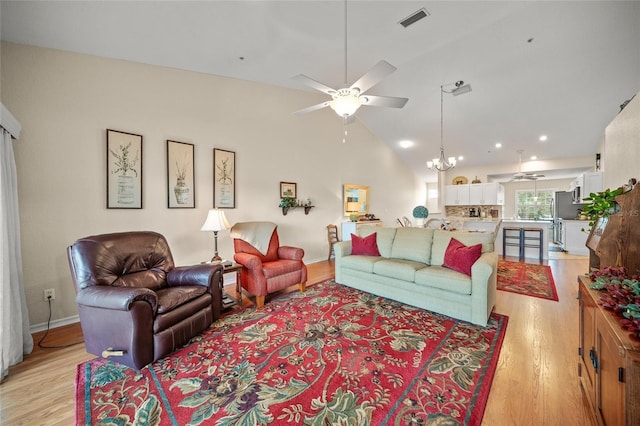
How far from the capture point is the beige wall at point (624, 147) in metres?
1.87

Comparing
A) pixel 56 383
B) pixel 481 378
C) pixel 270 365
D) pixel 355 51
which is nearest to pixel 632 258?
pixel 481 378

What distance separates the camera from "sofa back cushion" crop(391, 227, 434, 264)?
3.25 metres

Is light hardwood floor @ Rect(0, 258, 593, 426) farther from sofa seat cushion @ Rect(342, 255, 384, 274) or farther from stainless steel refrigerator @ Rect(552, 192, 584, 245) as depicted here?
stainless steel refrigerator @ Rect(552, 192, 584, 245)

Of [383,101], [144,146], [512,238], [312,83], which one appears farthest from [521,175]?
[144,146]

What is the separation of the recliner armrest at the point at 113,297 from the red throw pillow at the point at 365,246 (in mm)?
2616

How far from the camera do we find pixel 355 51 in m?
3.29

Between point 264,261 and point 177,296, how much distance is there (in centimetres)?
151

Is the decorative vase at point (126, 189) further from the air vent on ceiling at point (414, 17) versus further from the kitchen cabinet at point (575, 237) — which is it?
the kitchen cabinet at point (575, 237)

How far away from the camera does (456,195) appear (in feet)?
26.0

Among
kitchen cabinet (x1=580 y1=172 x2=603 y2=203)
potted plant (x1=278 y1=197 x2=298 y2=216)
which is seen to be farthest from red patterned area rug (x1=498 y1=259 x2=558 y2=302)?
potted plant (x1=278 y1=197 x2=298 y2=216)

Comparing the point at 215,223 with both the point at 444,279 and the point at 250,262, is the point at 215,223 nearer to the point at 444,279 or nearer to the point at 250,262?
the point at 250,262

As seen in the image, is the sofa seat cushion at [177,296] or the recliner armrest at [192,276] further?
the recliner armrest at [192,276]

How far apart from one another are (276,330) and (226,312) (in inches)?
→ 31.3

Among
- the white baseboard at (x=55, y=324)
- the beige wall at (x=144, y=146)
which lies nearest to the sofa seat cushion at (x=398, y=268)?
the beige wall at (x=144, y=146)
